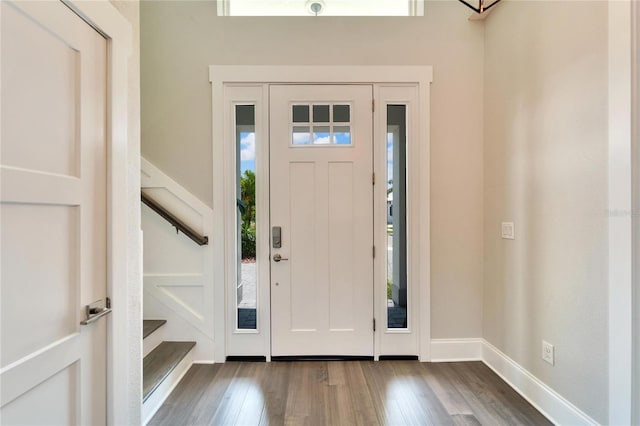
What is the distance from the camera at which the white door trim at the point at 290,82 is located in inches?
94.3

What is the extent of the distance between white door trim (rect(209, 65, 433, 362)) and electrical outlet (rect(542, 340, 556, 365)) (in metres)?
0.79

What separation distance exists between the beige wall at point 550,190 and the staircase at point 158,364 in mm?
2409

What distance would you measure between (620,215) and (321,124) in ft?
6.24

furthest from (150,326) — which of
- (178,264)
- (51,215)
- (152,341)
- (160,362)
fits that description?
(51,215)

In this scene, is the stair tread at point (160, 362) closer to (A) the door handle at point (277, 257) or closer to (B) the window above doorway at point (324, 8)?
(A) the door handle at point (277, 257)

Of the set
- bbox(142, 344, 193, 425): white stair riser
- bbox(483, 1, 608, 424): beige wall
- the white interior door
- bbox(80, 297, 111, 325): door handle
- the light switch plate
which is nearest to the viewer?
the white interior door

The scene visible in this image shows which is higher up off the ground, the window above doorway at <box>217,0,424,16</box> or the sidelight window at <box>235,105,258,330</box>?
the window above doorway at <box>217,0,424,16</box>

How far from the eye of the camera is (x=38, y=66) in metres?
1.00

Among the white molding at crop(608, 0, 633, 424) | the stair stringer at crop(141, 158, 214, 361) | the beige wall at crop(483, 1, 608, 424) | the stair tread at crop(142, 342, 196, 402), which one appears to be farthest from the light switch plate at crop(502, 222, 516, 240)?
the stair tread at crop(142, 342, 196, 402)

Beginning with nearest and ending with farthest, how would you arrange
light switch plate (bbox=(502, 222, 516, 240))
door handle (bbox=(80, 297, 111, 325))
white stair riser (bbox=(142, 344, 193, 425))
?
1. door handle (bbox=(80, 297, 111, 325))
2. white stair riser (bbox=(142, 344, 193, 425))
3. light switch plate (bbox=(502, 222, 516, 240))

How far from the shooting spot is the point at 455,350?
2439mm

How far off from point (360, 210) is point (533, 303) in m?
1.33

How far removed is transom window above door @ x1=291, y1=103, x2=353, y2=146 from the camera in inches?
96.0

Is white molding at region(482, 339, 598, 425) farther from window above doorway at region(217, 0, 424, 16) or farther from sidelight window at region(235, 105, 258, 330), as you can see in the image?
window above doorway at region(217, 0, 424, 16)
